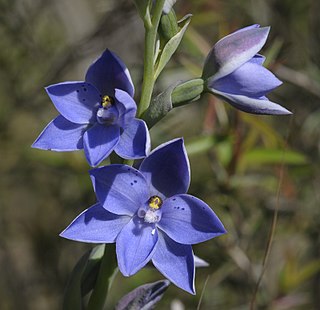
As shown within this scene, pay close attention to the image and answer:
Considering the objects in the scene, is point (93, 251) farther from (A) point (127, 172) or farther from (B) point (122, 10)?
(B) point (122, 10)

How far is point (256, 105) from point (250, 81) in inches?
1.9

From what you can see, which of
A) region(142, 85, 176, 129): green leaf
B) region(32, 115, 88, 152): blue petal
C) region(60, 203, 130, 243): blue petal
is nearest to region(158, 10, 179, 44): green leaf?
region(142, 85, 176, 129): green leaf

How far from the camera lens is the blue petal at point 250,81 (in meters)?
1.45

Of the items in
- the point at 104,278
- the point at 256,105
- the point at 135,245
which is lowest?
the point at 104,278

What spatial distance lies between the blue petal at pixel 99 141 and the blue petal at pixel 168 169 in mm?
75

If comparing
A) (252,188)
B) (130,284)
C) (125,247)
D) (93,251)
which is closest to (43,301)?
(130,284)

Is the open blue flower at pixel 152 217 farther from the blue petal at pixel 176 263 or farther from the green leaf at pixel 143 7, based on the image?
the green leaf at pixel 143 7

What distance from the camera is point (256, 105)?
1458mm

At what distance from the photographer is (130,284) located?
8.91ft

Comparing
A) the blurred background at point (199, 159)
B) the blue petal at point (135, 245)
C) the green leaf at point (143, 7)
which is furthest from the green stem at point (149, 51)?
the blurred background at point (199, 159)

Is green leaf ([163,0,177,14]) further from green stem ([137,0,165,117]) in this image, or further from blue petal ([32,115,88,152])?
blue petal ([32,115,88,152])

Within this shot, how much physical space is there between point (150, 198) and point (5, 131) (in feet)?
5.36

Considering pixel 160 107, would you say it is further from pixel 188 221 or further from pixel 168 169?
pixel 188 221

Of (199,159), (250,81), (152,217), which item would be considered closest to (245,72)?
(250,81)
